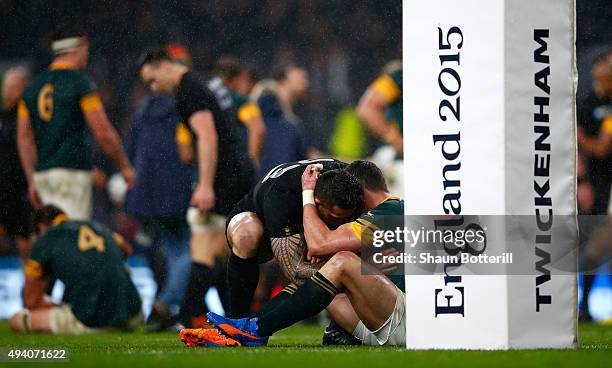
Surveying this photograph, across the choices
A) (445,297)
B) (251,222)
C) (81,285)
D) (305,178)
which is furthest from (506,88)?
(81,285)

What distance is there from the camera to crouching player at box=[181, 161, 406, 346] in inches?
200

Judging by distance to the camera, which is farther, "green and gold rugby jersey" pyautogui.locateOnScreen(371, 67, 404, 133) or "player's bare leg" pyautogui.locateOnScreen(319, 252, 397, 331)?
"green and gold rugby jersey" pyautogui.locateOnScreen(371, 67, 404, 133)

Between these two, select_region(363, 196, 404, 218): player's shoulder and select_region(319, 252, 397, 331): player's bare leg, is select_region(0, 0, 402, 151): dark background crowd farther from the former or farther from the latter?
select_region(319, 252, 397, 331): player's bare leg

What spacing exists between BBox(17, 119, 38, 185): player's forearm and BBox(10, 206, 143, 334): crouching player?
954 mm

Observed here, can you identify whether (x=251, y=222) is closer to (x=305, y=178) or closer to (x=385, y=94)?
(x=305, y=178)

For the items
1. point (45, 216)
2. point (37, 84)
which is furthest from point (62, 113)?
point (45, 216)

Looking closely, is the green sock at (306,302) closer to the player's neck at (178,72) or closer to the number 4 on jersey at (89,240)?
the number 4 on jersey at (89,240)

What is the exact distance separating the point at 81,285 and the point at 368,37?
3.83 meters

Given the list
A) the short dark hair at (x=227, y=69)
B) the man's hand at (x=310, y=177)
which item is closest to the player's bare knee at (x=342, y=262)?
the man's hand at (x=310, y=177)

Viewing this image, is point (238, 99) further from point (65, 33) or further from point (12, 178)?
point (12, 178)

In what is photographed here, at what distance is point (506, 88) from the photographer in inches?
178

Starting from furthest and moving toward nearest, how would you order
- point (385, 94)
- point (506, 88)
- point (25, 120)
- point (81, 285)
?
point (385, 94) < point (25, 120) < point (81, 285) < point (506, 88)

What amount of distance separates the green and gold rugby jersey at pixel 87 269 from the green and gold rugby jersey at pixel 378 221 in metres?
2.59

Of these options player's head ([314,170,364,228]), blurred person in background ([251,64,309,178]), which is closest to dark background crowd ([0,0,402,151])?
blurred person in background ([251,64,309,178])
